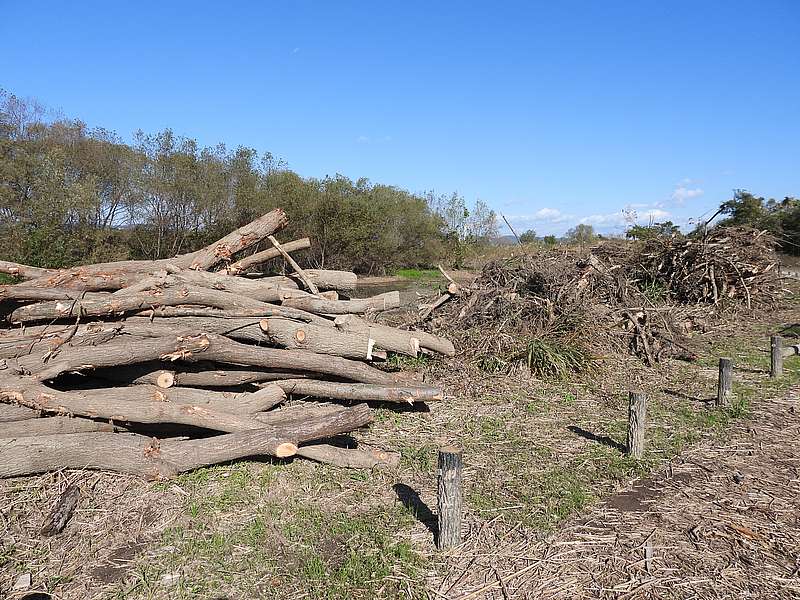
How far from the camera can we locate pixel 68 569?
10.9ft

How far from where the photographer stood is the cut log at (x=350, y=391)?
5.68m

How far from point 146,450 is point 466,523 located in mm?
2596

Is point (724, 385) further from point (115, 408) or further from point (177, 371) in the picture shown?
point (115, 408)

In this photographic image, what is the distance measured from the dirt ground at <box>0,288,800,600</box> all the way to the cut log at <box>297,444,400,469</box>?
4.0 inches

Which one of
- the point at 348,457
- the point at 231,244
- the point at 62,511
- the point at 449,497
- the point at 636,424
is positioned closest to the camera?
the point at 449,497

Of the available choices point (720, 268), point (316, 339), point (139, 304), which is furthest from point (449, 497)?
point (720, 268)

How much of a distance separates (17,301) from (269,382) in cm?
271

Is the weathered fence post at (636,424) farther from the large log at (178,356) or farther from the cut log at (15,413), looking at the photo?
the cut log at (15,413)

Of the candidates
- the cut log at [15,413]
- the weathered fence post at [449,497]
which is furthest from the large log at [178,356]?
the weathered fence post at [449,497]

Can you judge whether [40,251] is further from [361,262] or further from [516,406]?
[361,262]

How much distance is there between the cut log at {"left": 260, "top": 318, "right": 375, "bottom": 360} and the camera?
5570mm

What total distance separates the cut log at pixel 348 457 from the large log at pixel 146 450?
1.02ft

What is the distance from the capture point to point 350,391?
571 cm

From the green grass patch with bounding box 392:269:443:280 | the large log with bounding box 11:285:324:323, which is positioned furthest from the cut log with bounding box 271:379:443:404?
the green grass patch with bounding box 392:269:443:280
